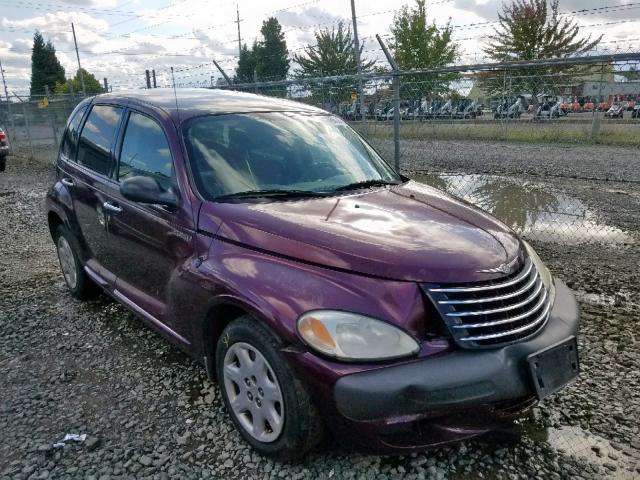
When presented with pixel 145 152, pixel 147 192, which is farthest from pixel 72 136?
pixel 147 192

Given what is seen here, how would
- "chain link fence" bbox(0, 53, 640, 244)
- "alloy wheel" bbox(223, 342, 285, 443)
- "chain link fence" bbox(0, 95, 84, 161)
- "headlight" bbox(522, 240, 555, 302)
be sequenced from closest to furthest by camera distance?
"alloy wheel" bbox(223, 342, 285, 443) → "headlight" bbox(522, 240, 555, 302) → "chain link fence" bbox(0, 53, 640, 244) → "chain link fence" bbox(0, 95, 84, 161)

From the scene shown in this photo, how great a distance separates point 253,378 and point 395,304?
828 mm

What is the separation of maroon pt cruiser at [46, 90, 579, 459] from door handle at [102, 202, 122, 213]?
14 mm

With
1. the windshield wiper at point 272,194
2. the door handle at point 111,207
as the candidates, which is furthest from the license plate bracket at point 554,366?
the door handle at point 111,207

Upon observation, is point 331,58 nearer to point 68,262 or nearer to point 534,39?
point 534,39

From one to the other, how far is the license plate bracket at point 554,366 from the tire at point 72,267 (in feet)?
12.0

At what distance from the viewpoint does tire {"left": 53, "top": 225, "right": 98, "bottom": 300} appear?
4.50 meters

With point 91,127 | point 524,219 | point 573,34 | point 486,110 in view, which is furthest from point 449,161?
point 573,34

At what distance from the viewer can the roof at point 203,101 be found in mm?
3436

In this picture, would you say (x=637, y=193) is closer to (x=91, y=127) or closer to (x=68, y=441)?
(x=91, y=127)

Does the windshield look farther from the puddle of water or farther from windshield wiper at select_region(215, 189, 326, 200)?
the puddle of water

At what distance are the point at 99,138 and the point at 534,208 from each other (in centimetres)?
608

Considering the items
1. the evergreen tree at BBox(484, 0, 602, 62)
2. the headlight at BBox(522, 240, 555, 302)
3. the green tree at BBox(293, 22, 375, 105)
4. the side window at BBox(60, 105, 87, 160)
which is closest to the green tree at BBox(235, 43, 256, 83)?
the green tree at BBox(293, 22, 375, 105)

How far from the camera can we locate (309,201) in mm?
2916
